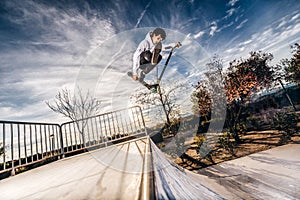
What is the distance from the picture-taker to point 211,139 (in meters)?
9.57

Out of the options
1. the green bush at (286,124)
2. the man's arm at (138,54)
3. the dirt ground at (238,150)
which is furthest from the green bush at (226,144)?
the man's arm at (138,54)

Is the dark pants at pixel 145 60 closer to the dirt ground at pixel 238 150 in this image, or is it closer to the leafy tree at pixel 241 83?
the dirt ground at pixel 238 150

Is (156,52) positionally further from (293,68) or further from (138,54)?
(293,68)

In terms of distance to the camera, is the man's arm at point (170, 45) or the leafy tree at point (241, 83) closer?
the man's arm at point (170, 45)

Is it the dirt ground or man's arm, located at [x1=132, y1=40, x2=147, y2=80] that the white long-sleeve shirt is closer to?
man's arm, located at [x1=132, y1=40, x2=147, y2=80]

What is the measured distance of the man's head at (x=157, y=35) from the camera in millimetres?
3250

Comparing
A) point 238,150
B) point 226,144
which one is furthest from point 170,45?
point 238,150

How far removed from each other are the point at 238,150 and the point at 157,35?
7981mm

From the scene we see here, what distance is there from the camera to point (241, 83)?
9.94 meters

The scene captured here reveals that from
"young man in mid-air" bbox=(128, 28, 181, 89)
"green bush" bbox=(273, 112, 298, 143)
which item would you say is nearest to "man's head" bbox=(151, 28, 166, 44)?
"young man in mid-air" bbox=(128, 28, 181, 89)

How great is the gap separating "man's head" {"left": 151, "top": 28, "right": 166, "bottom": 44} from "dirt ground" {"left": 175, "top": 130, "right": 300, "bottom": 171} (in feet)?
21.6

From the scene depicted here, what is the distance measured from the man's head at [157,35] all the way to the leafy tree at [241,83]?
832 cm

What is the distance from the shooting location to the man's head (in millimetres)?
3250

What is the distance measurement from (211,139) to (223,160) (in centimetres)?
232
